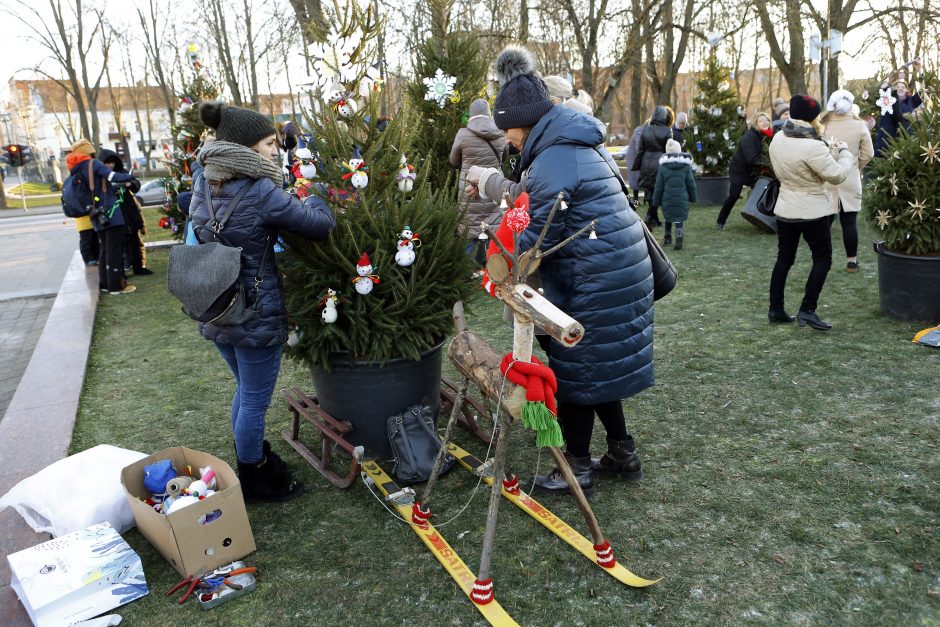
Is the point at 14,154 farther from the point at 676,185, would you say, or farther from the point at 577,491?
the point at 577,491

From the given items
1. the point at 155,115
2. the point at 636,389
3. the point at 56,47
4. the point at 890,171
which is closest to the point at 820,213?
the point at 890,171

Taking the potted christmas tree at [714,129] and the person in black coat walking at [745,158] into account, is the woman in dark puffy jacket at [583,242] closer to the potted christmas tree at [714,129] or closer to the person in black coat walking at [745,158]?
the person in black coat walking at [745,158]

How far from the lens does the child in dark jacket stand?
29.9ft

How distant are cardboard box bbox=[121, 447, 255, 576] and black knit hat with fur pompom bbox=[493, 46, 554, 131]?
6.45ft

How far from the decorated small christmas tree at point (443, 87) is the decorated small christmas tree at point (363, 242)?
13.5ft

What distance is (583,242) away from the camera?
2943mm

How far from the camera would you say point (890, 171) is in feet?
17.8

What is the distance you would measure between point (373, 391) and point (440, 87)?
5.11 m

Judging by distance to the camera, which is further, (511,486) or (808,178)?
(808,178)

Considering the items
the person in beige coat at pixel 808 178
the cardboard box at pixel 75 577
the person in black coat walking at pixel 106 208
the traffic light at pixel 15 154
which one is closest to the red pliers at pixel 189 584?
the cardboard box at pixel 75 577

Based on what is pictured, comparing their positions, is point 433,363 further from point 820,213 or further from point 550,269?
point 820,213

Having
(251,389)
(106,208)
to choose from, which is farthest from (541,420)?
(106,208)

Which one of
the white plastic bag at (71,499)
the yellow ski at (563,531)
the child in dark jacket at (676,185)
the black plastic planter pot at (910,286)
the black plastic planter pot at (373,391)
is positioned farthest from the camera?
the child in dark jacket at (676,185)

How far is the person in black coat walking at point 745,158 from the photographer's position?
10.3 m
